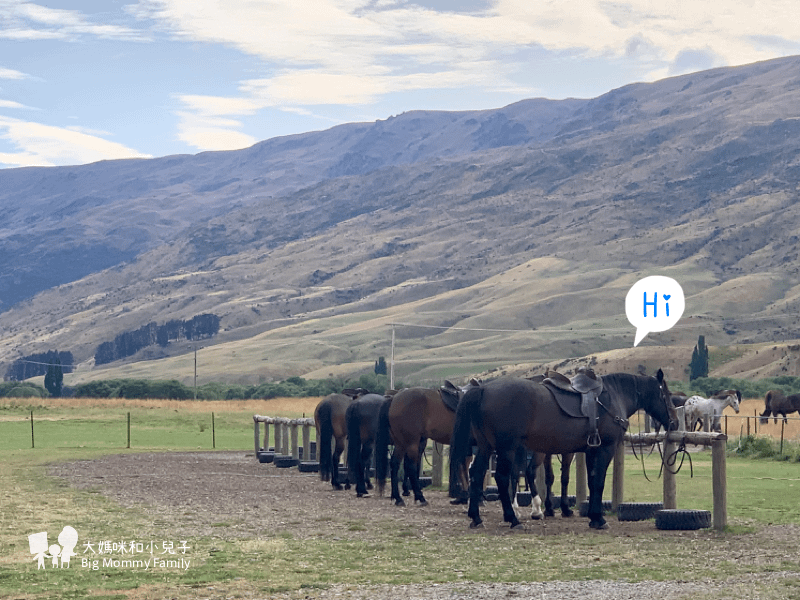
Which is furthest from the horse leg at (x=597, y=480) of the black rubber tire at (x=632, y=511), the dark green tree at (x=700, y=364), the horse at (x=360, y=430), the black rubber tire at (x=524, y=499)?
the dark green tree at (x=700, y=364)

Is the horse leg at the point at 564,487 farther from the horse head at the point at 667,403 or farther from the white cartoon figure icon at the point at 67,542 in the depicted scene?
the white cartoon figure icon at the point at 67,542

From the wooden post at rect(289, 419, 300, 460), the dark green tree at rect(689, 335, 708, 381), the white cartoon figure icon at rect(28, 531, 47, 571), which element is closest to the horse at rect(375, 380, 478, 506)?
the white cartoon figure icon at rect(28, 531, 47, 571)

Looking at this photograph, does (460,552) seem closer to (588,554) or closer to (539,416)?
(588,554)

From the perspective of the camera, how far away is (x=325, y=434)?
2955 cm

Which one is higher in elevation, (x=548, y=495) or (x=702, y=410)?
(x=548, y=495)

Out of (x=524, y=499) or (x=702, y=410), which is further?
(x=702, y=410)

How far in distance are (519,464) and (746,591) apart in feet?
25.7

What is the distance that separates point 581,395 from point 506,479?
1.87 m

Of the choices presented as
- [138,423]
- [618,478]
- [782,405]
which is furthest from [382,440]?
[138,423]

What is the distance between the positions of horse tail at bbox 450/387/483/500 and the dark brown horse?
352 inches

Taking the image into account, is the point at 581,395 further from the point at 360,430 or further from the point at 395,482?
the point at 360,430

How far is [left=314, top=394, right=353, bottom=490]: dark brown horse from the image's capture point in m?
29.1

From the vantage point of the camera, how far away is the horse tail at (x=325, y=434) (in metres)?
29.3

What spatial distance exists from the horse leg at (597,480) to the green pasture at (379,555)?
1.03 ft
